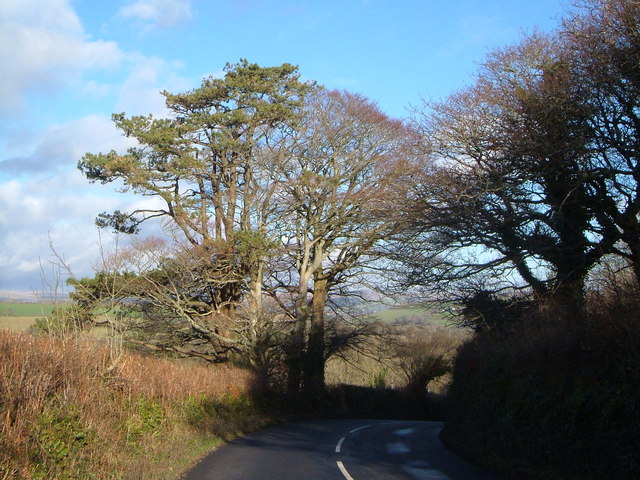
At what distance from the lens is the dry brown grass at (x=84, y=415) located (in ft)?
27.8

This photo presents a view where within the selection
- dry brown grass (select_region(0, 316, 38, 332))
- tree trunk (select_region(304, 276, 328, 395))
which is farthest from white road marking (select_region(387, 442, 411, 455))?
tree trunk (select_region(304, 276, 328, 395))

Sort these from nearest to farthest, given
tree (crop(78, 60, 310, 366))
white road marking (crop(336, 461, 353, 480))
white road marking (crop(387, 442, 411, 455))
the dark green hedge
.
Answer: the dark green hedge, white road marking (crop(336, 461, 353, 480)), white road marking (crop(387, 442, 411, 455)), tree (crop(78, 60, 310, 366))

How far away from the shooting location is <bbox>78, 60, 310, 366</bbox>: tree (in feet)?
88.9

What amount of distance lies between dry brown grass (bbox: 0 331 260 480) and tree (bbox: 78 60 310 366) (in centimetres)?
1180

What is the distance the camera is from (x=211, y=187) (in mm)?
29797

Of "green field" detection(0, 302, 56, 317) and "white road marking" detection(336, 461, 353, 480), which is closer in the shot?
"green field" detection(0, 302, 56, 317)

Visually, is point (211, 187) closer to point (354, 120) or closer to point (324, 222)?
point (324, 222)

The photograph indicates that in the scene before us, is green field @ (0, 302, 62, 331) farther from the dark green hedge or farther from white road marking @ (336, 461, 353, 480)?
the dark green hedge

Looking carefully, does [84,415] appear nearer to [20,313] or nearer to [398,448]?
[20,313]

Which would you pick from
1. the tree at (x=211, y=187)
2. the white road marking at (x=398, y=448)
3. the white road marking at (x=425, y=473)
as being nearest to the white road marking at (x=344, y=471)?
the white road marking at (x=425, y=473)

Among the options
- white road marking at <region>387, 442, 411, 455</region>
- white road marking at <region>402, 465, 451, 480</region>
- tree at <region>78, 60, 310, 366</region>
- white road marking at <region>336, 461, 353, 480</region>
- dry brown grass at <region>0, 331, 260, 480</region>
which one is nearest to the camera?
dry brown grass at <region>0, 331, 260, 480</region>

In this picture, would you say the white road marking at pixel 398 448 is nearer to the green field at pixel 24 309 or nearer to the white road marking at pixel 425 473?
the white road marking at pixel 425 473

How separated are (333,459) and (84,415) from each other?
19.6ft

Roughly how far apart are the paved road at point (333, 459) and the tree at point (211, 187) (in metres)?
9.28
